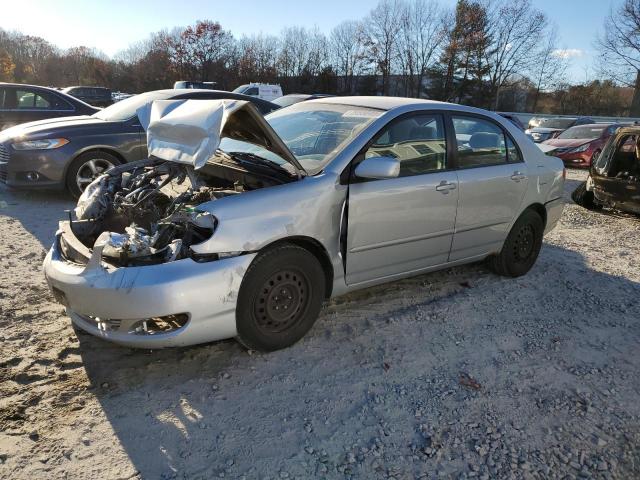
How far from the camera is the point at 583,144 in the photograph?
13.9 metres

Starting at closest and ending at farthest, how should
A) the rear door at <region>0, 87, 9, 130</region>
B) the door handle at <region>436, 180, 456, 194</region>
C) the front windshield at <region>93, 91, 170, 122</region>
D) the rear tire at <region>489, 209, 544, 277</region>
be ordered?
the door handle at <region>436, 180, 456, 194</region>
the rear tire at <region>489, 209, 544, 277</region>
the front windshield at <region>93, 91, 170, 122</region>
the rear door at <region>0, 87, 9, 130</region>

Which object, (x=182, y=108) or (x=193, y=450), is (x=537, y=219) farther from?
(x=193, y=450)

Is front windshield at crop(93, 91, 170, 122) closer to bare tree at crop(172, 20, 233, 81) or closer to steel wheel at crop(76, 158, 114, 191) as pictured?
steel wheel at crop(76, 158, 114, 191)

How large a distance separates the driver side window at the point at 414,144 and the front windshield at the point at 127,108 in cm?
471

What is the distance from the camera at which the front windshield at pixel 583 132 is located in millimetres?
14312

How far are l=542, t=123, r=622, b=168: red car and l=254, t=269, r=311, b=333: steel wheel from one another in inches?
483

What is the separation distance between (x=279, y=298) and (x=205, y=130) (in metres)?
1.16

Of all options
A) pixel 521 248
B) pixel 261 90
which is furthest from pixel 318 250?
pixel 261 90

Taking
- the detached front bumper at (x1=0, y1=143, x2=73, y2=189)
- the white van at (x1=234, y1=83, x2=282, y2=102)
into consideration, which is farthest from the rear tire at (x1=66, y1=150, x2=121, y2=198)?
the white van at (x1=234, y1=83, x2=282, y2=102)

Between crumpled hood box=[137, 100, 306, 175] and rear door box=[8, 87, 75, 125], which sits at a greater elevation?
crumpled hood box=[137, 100, 306, 175]

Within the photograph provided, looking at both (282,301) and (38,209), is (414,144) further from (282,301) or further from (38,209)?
(38,209)

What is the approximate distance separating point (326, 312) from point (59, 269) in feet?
6.37

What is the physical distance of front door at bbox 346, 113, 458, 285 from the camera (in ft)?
11.2

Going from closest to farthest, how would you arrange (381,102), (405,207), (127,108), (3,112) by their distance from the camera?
(405,207) < (381,102) < (127,108) < (3,112)
